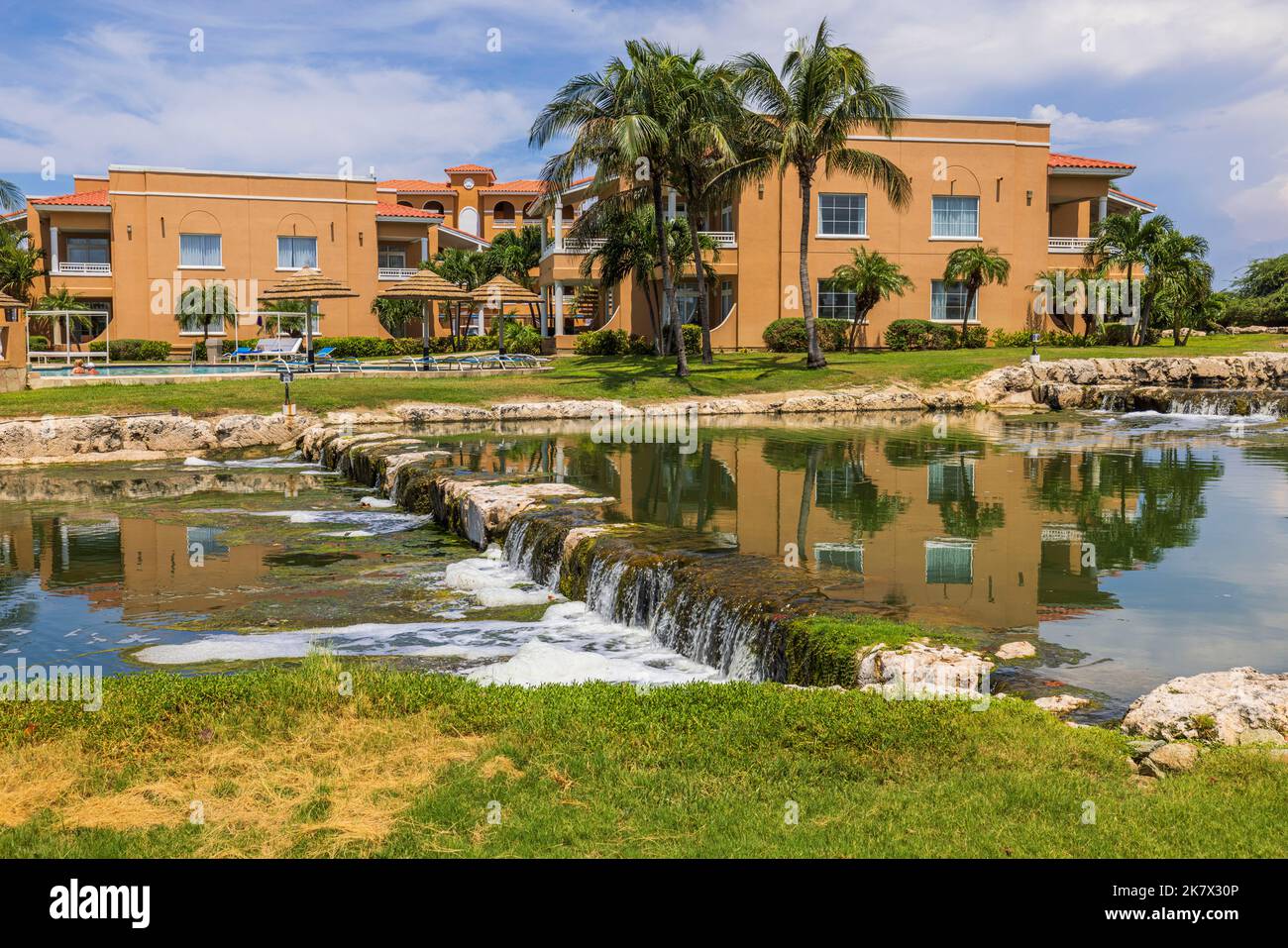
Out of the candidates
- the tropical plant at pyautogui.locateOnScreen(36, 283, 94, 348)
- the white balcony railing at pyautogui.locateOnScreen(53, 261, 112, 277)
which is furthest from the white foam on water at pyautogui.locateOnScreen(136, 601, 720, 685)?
the white balcony railing at pyautogui.locateOnScreen(53, 261, 112, 277)

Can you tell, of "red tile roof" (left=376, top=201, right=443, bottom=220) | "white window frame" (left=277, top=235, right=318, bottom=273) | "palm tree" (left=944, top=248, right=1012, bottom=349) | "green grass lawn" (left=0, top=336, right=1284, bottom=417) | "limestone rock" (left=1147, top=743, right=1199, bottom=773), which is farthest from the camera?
"red tile roof" (left=376, top=201, right=443, bottom=220)

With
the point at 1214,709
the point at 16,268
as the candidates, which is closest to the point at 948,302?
the point at 16,268

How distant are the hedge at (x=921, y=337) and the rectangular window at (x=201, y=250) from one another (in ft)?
93.6

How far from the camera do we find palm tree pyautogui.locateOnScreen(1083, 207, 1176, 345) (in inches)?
1638

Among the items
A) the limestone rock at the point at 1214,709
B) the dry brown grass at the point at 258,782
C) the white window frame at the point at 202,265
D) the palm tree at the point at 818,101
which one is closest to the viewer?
the dry brown grass at the point at 258,782

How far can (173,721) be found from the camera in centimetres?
717

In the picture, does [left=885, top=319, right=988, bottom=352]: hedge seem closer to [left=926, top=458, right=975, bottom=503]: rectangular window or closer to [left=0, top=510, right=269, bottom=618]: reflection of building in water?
[left=926, top=458, right=975, bottom=503]: rectangular window

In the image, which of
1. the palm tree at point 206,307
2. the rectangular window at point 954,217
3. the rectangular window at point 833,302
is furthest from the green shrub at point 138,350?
the rectangular window at point 954,217

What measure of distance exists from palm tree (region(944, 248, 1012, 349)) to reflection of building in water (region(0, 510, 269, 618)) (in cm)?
3283

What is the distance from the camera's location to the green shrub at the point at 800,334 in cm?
4306

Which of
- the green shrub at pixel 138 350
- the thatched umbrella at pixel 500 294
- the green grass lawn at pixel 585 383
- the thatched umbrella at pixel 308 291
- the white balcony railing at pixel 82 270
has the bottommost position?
the green grass lawn at pixel 585 383

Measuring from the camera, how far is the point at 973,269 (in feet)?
139

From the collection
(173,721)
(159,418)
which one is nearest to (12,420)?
(159,418)

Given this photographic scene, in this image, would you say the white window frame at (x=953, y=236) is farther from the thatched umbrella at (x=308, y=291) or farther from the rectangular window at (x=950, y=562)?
the rectangular window at (x=950, y=562)
